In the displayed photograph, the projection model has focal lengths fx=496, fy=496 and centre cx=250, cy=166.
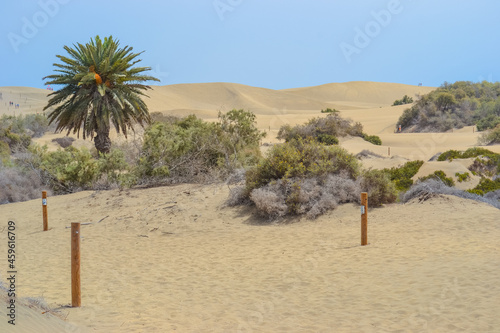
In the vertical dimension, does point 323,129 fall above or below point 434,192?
above

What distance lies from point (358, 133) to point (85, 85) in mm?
23864

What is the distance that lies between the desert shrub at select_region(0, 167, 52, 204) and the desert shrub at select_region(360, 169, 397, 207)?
13491 millimetres

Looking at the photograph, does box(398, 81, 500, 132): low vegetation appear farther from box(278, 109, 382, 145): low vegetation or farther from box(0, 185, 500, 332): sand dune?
box(0, 185, 500, 332): sand dune

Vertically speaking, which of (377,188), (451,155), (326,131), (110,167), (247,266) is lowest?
(247,266)

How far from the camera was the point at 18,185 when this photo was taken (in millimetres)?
21047

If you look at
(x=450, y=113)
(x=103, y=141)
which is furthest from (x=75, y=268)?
(x=450, y=113)

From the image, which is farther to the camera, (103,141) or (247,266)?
(103,141)

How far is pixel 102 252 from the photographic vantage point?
12.0 m

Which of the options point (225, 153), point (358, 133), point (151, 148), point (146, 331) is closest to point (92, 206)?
point (151, 148)

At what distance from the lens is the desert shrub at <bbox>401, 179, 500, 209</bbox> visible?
580 inches

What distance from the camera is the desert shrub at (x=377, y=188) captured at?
14750mm

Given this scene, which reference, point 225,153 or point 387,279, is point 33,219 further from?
point 387,279

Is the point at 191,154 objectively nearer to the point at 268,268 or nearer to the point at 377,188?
the point at 377,188

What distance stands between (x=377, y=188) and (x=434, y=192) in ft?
6.07
